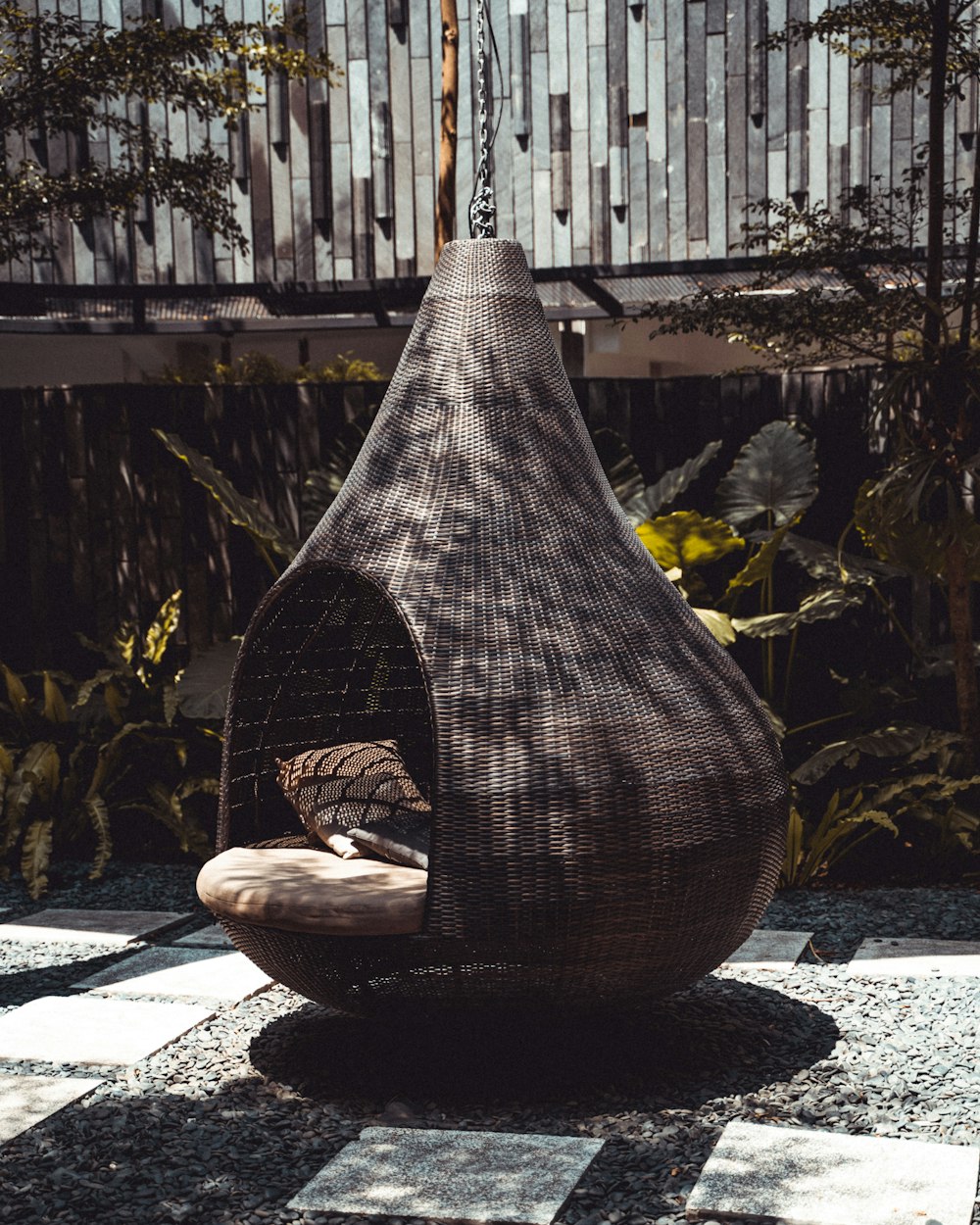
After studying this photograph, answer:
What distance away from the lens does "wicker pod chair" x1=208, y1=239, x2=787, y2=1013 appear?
11.9 ft

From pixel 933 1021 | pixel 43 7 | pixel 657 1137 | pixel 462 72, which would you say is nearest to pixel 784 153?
pixel 462 72

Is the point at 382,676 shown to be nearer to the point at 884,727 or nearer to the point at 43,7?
the point at 884,727

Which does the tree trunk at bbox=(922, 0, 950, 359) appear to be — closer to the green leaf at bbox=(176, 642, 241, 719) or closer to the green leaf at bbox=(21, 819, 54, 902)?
the green leaf at bbox=(176, 642, 241, 719)

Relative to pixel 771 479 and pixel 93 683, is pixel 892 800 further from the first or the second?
pixel 93 683

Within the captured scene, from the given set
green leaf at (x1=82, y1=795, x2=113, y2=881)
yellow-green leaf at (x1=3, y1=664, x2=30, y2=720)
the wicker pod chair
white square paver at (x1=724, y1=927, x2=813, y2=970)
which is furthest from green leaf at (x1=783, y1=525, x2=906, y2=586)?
yellow-green leaf at (x1=3, y1=664, x2=30, y2=720)

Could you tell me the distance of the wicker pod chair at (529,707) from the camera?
11.9ft

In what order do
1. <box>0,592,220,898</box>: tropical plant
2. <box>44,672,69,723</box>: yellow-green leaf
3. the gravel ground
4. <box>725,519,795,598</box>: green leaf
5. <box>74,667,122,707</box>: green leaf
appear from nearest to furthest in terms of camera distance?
the gravel ground
<box>725,519,795,598</box>: green leaf
<box>0,592,220,898</box>: tropical plant
<box>74,667,122,707</box>: green leaf
<box>44,672,69,723</box>: yellow-green leaf

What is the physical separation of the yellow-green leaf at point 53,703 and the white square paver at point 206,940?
195 cm

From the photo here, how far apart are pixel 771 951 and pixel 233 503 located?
129 inches

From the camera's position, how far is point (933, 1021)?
14.1 ft

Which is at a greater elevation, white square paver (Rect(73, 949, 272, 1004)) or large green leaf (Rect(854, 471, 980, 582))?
large green leaf (Rect(854, 471, 980, 582))

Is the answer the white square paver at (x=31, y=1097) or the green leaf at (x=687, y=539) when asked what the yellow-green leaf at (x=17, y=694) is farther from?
the white square paver at (x=31, y=1097)

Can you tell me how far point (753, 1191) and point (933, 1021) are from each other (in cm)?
141

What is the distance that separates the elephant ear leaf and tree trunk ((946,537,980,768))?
2.37 ft
